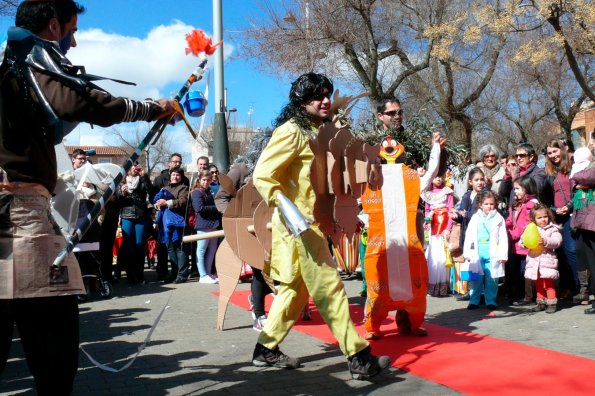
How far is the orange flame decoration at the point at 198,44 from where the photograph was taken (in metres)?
3.73

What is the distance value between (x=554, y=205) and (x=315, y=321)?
10.6 feet

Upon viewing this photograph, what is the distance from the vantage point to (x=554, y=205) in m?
7.51

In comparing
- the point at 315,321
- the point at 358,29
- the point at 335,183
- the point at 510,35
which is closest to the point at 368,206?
the point at 335,183

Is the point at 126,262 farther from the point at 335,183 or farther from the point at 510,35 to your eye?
the point at 510,35

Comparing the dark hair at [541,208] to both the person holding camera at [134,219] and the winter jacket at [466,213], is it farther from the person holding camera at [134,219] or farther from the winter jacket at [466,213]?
the person holding camera at [134,219]

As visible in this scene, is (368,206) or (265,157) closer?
(265,157)

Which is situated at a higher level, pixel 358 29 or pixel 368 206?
pixel 358 29

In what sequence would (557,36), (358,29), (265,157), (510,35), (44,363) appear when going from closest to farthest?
(44,363)
(265,157)
(557,36)
(358,29)
(510,35)

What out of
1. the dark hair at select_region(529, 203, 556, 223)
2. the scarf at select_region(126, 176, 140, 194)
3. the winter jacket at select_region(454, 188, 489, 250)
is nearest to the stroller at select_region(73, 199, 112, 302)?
the scarf at select_region(126, 176, 140, 194)

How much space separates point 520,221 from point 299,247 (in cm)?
409

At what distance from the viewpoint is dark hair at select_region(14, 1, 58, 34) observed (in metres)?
2.99

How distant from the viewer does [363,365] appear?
13.4ft

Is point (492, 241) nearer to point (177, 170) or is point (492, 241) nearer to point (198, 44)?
point (198, 44)

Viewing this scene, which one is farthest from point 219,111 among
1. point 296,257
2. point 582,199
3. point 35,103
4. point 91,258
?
point 35,103
